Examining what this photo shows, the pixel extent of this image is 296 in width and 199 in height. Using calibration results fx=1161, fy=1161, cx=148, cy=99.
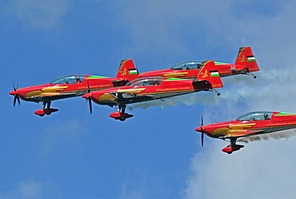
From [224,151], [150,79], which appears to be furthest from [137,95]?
[224,151]

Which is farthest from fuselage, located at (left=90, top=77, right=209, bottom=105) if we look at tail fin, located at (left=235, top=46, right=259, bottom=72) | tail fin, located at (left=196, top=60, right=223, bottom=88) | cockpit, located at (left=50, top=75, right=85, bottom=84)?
tail fin, located at (left=235, top=46, right=259, bottom=72)

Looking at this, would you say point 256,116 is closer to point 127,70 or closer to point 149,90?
point 149,90

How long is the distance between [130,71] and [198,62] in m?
7.30

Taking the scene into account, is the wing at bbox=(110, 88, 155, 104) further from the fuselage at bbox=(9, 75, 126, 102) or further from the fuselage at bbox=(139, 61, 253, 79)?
the fuselage at bbox=(139, 61, 253, 79)

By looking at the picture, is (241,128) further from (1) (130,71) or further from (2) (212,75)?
(1) (130,71)

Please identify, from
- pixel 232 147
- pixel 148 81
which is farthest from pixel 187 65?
pixel 232 147

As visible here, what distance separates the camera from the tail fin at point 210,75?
4520 inches

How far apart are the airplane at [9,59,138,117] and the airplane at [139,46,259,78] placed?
4079 mm

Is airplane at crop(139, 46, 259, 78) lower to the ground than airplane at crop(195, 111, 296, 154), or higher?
higher

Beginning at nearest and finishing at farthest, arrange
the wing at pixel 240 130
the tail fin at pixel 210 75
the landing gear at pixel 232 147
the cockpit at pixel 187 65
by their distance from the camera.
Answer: the wing at pixel 240 130
the landing gear at pixel 232 147
the tail fin at pixel 210 75
the cockpit at pixel 187 65

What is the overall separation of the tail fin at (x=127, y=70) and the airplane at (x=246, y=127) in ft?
43.7

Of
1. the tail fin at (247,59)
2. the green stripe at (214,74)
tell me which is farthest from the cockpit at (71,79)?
the tail fin at (247,59)

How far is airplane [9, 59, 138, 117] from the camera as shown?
393ft

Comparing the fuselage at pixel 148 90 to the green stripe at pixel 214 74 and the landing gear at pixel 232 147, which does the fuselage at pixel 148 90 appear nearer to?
the green stripe at pixel 214 74
